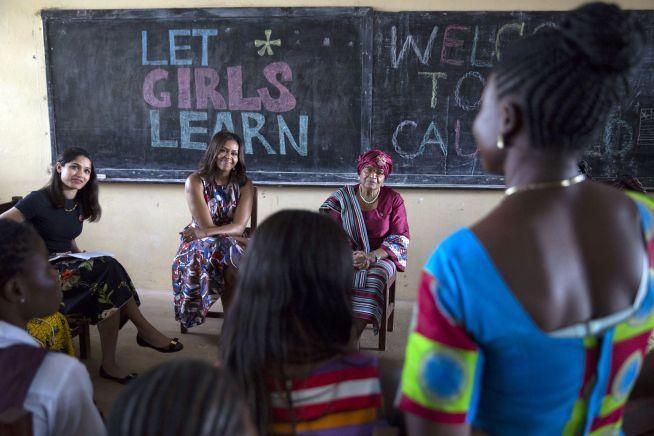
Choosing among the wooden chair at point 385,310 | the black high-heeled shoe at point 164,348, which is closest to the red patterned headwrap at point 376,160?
the wooden chair at point 385,310

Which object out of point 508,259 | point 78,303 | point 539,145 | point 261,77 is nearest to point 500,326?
point 508,259

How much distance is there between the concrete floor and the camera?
262 cm

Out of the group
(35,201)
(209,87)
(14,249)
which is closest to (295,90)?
(209,87)

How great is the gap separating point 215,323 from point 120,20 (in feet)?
7.13

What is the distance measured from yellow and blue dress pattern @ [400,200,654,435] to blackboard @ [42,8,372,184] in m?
3.07

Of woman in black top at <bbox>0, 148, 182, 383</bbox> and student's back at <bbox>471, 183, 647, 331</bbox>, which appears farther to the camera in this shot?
woman in black top at <bbox>0, 148, 182, 383</bbox>

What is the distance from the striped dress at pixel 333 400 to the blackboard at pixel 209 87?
2907 mm

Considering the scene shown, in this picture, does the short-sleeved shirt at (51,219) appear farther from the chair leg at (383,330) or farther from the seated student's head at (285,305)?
the seated student's head at (285,305)

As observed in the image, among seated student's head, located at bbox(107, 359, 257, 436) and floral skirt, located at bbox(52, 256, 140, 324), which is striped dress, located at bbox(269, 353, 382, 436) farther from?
floral skirt, located at bbox(52, 256, 140, 324)

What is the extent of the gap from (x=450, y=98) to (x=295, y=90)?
3.38 ft

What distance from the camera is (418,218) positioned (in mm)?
3754

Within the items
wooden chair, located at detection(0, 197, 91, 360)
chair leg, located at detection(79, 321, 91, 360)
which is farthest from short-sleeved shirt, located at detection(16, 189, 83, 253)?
chair leg, located at detection(79, 321, 91, 360)

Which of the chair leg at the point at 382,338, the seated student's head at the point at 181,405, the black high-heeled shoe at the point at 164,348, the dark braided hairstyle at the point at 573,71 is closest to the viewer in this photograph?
the seated student's head at the point at 181,405

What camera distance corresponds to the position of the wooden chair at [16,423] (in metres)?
0.75
